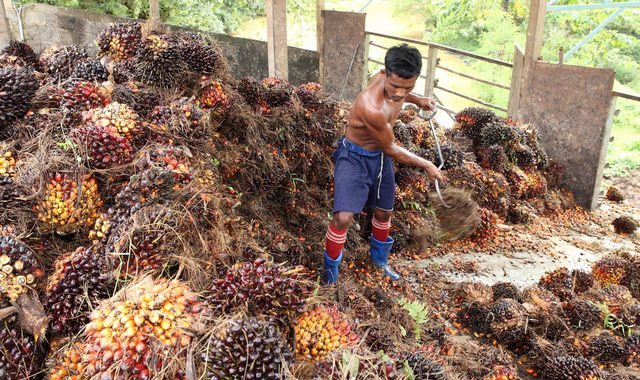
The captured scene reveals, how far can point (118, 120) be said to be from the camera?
273cm

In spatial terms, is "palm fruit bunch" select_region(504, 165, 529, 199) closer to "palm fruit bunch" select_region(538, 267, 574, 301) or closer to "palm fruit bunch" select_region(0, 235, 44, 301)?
"palm fruit bunch" select_region(538, 267, 574, 301)

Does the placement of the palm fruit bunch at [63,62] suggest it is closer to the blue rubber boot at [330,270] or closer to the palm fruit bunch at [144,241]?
the palm fruit bunch at [144,241]

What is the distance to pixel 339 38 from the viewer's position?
8.60 meters

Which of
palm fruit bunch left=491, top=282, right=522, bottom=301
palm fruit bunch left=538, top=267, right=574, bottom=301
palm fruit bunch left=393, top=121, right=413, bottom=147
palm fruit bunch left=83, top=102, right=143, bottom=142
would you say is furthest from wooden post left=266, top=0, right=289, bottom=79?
palm fruit bunch left=538, top=267, right=574, bottom=301

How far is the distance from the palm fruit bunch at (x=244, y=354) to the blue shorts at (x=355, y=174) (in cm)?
221

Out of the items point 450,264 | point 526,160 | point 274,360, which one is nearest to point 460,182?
point 450,264

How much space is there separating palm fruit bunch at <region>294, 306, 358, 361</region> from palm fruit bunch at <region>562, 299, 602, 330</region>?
2.27 meters

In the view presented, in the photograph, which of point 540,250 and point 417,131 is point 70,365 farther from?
point 540,250

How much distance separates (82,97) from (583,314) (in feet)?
12.3

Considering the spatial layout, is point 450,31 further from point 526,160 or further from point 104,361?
point 104,361

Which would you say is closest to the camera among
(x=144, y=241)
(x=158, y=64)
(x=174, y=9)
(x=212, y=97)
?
(x=144, y=241)

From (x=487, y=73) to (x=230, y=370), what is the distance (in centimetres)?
1847

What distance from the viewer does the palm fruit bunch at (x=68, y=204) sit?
2320 millimetres

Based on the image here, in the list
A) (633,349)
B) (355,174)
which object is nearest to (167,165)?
(355,174)
